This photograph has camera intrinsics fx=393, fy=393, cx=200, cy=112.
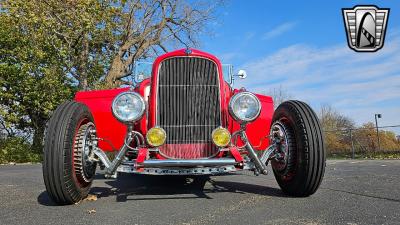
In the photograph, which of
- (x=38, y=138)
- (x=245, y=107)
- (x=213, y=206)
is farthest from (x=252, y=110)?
(x=38, y=138)

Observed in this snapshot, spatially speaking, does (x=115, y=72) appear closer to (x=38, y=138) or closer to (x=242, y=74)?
(x=38, y=138)

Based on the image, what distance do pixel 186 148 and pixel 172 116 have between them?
0.41 meters

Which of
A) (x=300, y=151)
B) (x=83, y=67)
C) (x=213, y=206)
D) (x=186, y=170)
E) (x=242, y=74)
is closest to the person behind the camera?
(x=213, y=206)

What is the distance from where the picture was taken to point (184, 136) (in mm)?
4555

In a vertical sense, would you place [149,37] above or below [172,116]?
above

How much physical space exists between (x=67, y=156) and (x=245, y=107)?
1856 mm

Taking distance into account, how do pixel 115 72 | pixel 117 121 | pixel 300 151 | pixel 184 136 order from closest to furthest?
pixel 300 151 < pixel 184 136 < pixel 117 121 < pixel 115 72

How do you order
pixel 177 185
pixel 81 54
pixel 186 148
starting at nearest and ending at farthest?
pixel 186 148, pixel 177 185, pixel 81 54

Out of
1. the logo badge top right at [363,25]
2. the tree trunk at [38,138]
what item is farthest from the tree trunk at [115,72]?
the logo badge top right at [363,25]

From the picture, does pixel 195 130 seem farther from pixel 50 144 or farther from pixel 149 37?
pixel 149 37

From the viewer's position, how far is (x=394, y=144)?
16.8m

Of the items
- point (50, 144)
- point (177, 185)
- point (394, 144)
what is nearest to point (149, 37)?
point (394, 144)

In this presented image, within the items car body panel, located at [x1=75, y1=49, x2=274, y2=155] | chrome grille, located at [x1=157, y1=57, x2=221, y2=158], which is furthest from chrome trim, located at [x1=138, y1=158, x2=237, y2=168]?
car body panel, located at [x1=75, y1=49, x2=274, y2=155]

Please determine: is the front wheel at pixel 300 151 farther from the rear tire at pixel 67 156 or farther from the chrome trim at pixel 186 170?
the rear tire at pixel 67 156
